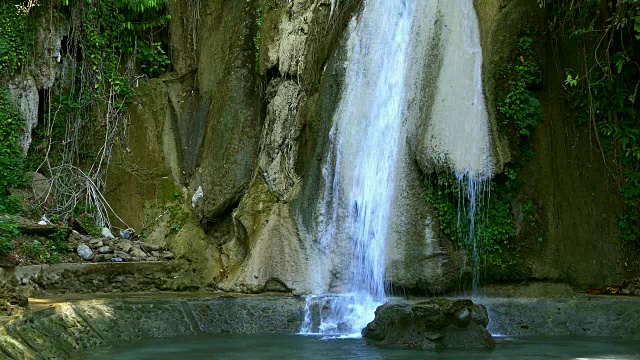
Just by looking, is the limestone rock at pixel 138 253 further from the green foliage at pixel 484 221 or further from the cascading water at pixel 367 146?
the green foliage at pixel 484 221

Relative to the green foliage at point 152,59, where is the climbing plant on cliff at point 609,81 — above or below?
below

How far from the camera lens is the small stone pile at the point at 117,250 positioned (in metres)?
12.8

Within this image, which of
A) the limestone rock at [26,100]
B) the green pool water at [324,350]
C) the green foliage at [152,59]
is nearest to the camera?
the green pool water at [324,350]

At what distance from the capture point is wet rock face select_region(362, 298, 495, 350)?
9.47 meters

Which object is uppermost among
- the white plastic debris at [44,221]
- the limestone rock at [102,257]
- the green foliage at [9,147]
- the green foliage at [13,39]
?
the green foliage at [13,39]

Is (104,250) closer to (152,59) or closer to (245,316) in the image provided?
(245,316)

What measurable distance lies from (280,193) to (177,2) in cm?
491

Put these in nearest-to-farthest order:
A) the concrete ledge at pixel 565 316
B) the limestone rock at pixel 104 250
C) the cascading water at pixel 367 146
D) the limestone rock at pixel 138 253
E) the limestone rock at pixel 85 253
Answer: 1. the concrete ledge at pixel 565 316
2. the cascading water at pixel 367 146
3. the limestone rock at pixel 85 253
4. the limestone rock at pixel 104 250
5. the limestone rock at pixel 138 253

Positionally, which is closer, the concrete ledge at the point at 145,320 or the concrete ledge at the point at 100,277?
the concrete ledge at the point at 145,320

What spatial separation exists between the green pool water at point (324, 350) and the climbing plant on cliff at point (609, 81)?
8.78 feet

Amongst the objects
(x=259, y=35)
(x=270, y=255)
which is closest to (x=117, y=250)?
(x=270, y=255)

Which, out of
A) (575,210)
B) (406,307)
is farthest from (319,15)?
(406,307)

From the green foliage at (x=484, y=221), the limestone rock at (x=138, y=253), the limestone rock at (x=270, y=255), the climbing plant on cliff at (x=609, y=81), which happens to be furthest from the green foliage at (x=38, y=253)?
the climbing plant on cliff at (x=609, y=81)

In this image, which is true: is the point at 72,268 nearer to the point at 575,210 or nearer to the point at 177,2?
the point at 177,2
